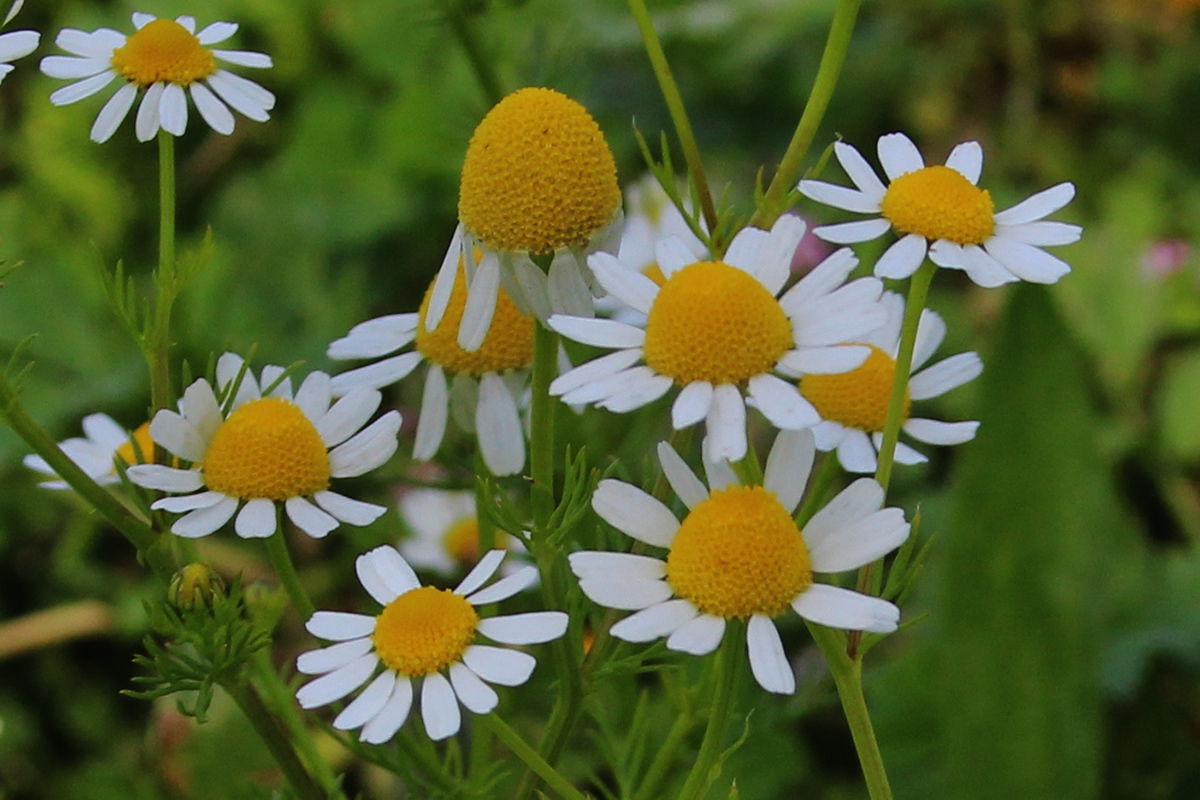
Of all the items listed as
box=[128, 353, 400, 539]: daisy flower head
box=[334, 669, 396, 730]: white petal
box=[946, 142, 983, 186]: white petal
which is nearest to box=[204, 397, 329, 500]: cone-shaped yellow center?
box=[128, 353, 400, 539]: daisy flower head

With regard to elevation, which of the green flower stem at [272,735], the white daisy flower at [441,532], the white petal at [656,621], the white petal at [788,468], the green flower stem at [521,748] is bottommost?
the white daisy flower at [441,532]

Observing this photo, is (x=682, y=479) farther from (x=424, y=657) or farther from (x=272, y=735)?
(x=272, y=735)

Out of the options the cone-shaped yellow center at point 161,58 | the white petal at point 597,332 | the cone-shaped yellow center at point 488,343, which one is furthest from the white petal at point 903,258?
the cone-shaped yellow center at point 161,58

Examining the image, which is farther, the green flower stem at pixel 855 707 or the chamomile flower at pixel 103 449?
the chamomile flower at pixel 103 449

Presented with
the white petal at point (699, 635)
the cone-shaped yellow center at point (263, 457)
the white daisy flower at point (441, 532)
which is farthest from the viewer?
the white daisy flower at point (441, 532)

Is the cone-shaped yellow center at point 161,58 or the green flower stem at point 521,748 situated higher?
the cone-shaped yellow center at point 161,58

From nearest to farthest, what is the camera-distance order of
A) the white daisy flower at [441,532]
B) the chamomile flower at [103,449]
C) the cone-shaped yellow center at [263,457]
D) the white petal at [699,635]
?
1. the white petal at [699,635]
2. the cone-shaped yellow center at [263,457]
3. the chamomile flower at [103,449]
4. the white daisy flower at [441,532]

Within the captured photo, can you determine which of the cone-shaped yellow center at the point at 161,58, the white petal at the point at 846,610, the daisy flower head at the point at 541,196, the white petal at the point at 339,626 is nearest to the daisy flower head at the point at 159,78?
the cone-shaped yellow center at the point at 161,58

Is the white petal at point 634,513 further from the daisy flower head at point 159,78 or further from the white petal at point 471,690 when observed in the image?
the daisy flower head at point 159,78
